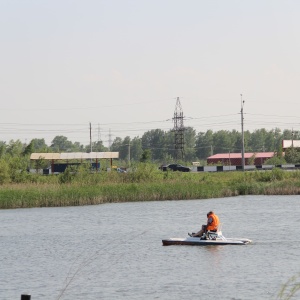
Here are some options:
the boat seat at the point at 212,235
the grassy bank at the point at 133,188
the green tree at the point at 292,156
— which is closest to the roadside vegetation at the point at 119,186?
the grassy bank at the point at 133,188

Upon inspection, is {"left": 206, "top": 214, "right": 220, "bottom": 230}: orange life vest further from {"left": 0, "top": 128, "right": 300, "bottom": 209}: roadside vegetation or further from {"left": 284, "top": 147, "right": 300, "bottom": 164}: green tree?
{"left": 284, "top": 147, "right": 300, "bottom": 164}: green tree

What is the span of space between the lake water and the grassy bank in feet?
3.91

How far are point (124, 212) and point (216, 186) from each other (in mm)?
13512

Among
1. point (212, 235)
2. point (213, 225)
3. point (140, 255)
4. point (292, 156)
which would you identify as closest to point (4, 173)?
point (212, 235)

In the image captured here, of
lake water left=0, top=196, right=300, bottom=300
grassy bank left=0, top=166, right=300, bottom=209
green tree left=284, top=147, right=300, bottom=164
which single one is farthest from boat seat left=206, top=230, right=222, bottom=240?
green tree left=284, top=147, right=300, bottom=164

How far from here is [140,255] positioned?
45594 millimetres

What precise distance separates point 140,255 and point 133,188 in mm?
33297

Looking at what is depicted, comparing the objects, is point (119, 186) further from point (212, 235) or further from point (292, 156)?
point (292, 156)

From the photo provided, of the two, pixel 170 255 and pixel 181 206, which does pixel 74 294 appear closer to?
pixel 170 255

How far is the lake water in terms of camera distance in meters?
35.6

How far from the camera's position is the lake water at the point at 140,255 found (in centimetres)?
3562

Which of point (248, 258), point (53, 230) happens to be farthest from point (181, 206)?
point (248, 258)

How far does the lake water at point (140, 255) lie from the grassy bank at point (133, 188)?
3.91 feet

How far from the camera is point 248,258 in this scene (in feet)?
143
